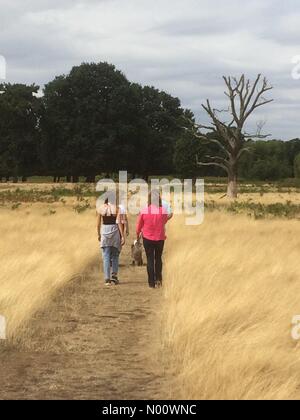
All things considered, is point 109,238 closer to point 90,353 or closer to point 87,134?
point 90,353

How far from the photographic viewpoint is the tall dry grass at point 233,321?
6.01m

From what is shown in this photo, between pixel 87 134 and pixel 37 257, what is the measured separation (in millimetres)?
66923

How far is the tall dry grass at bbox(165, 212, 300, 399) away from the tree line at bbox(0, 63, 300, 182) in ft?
204

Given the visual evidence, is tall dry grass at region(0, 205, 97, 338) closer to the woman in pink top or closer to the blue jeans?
the blue jeans

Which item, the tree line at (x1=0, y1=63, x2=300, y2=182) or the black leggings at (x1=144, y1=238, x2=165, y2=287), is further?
the tree line at (x1=0, y1=63, x2=300, y2=182)

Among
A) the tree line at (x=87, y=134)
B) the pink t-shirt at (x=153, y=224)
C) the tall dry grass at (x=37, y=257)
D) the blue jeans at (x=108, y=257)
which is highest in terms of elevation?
the tree line at (x=87, y=134)

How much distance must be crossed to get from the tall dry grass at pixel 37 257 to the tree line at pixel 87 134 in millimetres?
51315

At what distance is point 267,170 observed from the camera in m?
105

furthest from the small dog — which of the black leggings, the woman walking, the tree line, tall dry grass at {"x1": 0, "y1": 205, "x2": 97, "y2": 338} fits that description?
the tree line

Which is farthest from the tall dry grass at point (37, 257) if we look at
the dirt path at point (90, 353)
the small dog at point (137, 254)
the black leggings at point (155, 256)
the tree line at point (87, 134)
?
the tree line at point (87, 134)

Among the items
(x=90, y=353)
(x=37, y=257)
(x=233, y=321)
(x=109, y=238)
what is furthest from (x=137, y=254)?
(x=90, y=353)

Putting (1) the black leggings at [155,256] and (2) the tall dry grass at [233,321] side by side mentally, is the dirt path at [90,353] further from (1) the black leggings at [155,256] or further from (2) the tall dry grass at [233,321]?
(1) the black leggings at [155,256]

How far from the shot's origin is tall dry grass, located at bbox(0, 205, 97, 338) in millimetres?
9523

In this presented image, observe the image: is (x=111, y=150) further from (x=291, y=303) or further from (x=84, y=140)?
(x=291, y=303)
